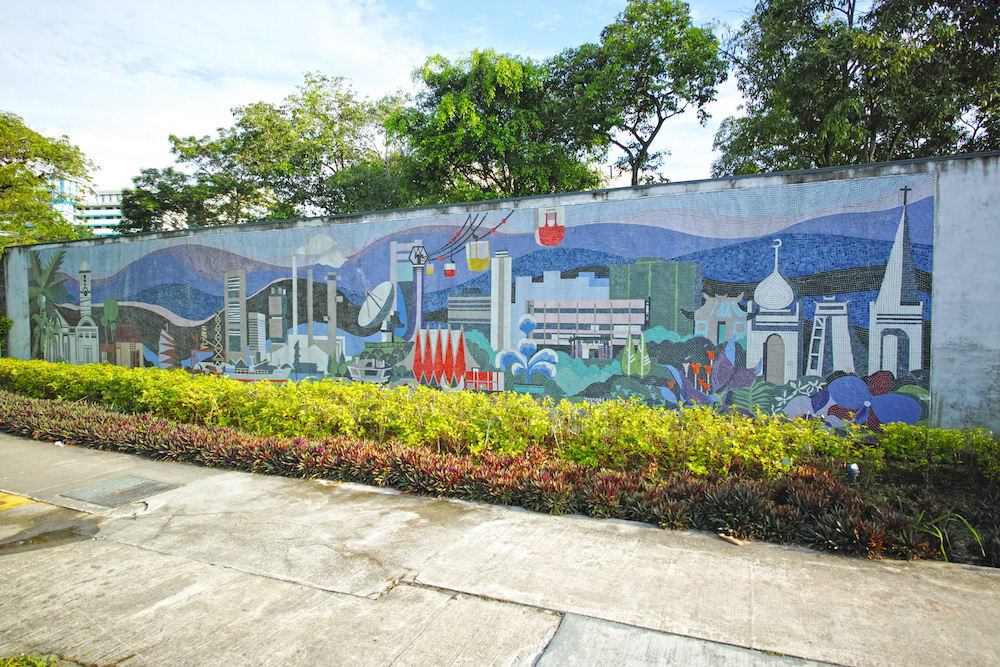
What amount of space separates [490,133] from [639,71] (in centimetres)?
541

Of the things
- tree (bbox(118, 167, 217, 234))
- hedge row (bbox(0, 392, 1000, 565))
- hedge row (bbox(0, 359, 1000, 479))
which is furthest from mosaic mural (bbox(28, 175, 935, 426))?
tree (bbox(118, 167, 217, 234))

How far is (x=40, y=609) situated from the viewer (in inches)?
128

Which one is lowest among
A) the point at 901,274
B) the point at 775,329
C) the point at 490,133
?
the point at 775,329

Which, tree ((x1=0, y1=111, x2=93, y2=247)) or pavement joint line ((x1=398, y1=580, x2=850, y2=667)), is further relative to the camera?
tree ((x1=0, y1=111, x2=93, y2=247))

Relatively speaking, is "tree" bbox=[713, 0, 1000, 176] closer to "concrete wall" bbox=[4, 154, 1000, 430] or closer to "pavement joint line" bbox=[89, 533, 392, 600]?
"concrete wall" bbox=[4, 154, 1000, 430]

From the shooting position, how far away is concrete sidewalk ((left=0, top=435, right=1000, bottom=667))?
2.79 metres

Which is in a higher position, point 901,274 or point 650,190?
point 650,190

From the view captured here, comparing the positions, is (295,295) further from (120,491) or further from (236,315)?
(120,491)

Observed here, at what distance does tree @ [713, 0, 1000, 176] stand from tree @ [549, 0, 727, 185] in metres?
2.45

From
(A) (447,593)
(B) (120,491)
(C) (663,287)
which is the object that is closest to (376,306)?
(C) (663,287)

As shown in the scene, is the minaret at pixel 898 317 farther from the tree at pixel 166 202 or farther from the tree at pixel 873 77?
the tree at pixel 166 202

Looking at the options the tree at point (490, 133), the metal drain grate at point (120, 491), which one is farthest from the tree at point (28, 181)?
the metal drain grate at point (120, 491)

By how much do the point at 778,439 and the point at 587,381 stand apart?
3.31 m

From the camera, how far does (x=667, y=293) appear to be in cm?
746
